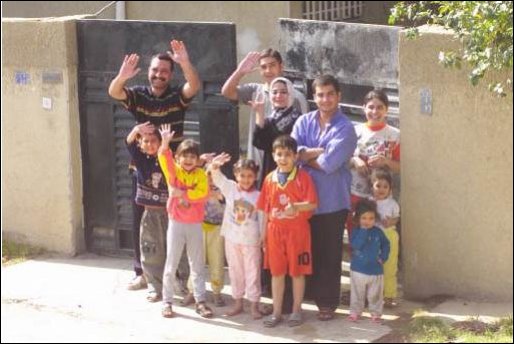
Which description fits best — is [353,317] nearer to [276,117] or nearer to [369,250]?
[369,250]

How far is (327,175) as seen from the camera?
24.4ft

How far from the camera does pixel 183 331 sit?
7344mm

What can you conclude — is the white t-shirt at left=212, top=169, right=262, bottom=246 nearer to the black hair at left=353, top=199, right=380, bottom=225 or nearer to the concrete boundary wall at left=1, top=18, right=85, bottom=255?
the black hair at left=353, top=199, right=380, bottom=225

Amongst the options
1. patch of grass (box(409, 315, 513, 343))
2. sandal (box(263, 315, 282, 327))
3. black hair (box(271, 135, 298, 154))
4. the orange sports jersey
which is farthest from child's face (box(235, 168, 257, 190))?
patch of grass (box(409, 315, 513, 343))

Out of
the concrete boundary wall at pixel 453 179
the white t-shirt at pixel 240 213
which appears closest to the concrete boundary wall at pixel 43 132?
the white t-shirt at pixel 240 213

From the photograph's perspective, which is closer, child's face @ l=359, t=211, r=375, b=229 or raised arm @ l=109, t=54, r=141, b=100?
child's face @ l=359, t=211, r=375, b=229

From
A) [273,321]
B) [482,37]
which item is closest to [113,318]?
[273,321]

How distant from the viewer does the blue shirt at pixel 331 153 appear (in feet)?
24.1

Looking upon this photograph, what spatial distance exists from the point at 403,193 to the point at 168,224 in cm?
162

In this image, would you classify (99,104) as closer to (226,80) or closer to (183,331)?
(226,80)

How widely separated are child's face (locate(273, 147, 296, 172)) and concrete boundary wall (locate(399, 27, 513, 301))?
92cm


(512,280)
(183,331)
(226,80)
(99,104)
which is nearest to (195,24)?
(226,80)

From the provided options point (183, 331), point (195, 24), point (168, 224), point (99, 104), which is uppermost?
point (195, 24)

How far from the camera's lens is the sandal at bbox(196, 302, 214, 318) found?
7625 mm
